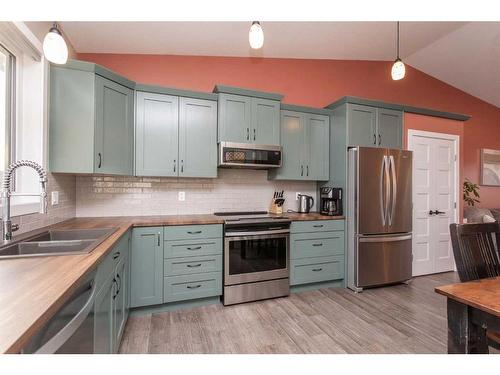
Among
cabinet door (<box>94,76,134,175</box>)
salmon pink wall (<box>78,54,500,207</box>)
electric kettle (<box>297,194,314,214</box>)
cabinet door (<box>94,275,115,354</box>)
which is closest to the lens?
cabinet door (<box>94,275,115,354</box>)

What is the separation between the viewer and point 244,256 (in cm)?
254

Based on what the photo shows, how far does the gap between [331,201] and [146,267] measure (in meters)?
2.23

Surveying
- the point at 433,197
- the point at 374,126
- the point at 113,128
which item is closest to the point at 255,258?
the point at 113,128

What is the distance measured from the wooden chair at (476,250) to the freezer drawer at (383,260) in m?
1.45

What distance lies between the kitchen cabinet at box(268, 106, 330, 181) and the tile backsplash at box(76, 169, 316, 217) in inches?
11.3

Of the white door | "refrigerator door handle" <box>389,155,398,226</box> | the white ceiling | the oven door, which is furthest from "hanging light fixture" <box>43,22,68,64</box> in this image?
the white door

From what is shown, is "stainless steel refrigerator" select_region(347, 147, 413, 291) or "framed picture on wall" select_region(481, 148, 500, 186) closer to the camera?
"stainless steel refrigerator" select_region(347, 147, 413, 291)

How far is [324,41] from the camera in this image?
307 centimetres

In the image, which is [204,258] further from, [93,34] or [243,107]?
[93,34]

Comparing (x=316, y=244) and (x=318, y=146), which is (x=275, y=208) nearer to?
(x=316, y=244)

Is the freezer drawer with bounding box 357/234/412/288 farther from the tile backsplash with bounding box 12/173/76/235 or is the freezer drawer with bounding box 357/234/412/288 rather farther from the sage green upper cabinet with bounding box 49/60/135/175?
the tile backsplash with bounding box 12/173/76/235

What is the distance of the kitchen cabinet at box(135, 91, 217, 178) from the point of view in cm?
256
